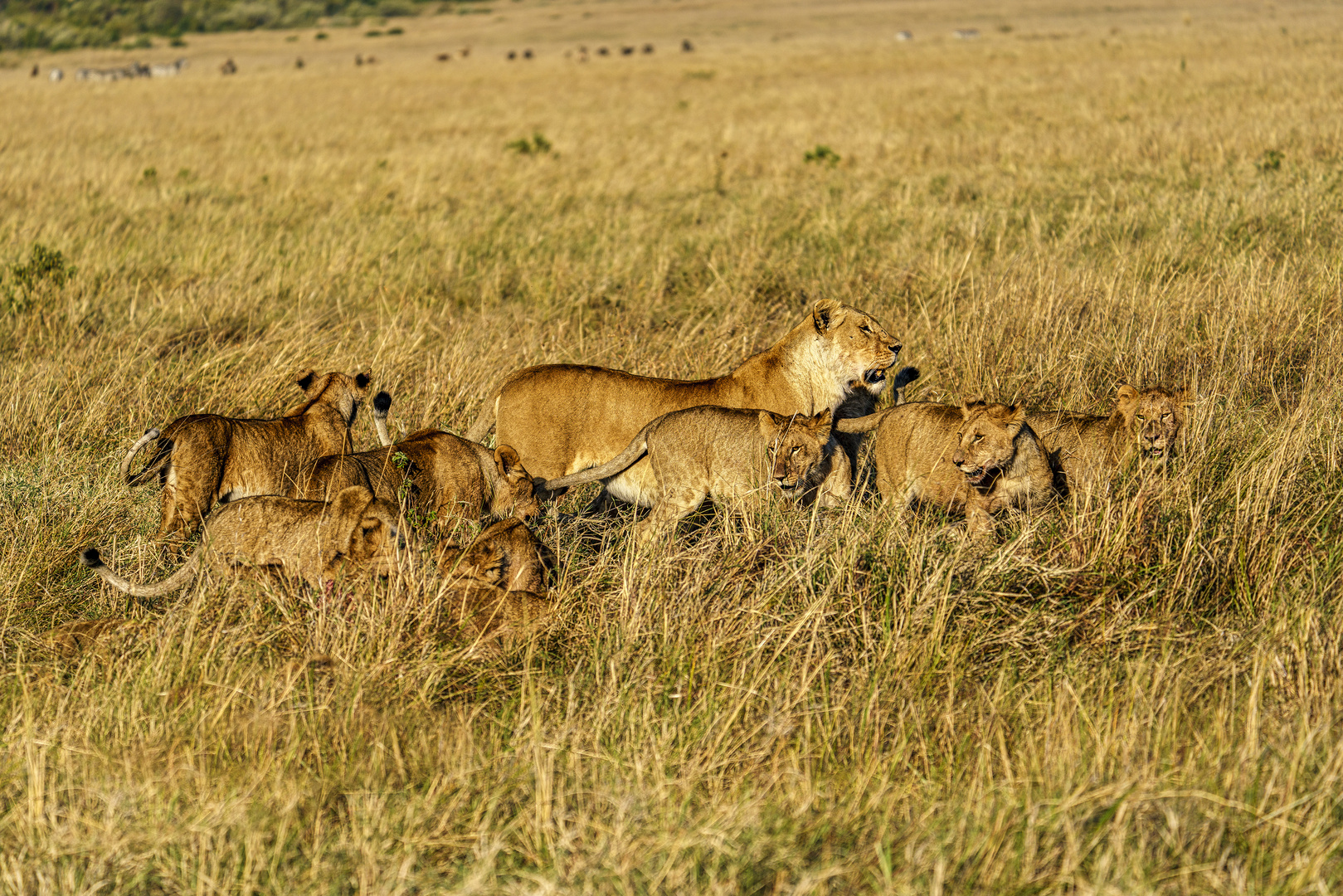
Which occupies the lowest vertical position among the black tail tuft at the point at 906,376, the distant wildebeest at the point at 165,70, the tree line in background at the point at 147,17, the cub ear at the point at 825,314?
the black tail tuft at the point at 906,376

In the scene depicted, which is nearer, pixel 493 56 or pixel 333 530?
pixel 333 530

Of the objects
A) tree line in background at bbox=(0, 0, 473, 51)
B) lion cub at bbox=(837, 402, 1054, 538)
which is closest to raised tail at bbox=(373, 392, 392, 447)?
lion cub at bbox=(837, 402, 1054, 538)

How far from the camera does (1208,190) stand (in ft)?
40.8

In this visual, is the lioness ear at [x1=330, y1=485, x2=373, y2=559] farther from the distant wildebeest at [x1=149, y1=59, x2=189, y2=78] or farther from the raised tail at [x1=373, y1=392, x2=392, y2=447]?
the distant wildebeest at [x1=149, y1=59, x2=189, y2=78]

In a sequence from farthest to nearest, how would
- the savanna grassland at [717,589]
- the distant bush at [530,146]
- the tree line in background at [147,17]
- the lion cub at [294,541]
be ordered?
the tree line in background at [147,17], the distant bush at [530,146], the lion cub at [294,541], the savanna grassland at [717,589]

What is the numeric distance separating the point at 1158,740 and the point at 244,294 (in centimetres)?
783

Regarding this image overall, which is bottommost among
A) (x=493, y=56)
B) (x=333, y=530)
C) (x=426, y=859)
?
(x=426, y=859)

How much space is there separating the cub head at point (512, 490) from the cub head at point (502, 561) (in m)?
0.65

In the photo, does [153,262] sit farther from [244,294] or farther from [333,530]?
[333,530]

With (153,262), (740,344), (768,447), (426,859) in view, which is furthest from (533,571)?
(153,262)

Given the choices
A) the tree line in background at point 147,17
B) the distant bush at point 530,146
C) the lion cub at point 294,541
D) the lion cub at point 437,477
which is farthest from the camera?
the tree line in background at point 147,17

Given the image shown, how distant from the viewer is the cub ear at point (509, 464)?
5789 mm

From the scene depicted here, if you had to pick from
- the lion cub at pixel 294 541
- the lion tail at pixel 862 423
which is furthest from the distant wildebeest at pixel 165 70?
the lion cub at pixel 294 541

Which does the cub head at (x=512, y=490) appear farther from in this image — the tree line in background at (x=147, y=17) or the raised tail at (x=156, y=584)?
the tree line in background at (x=147, y=17)
